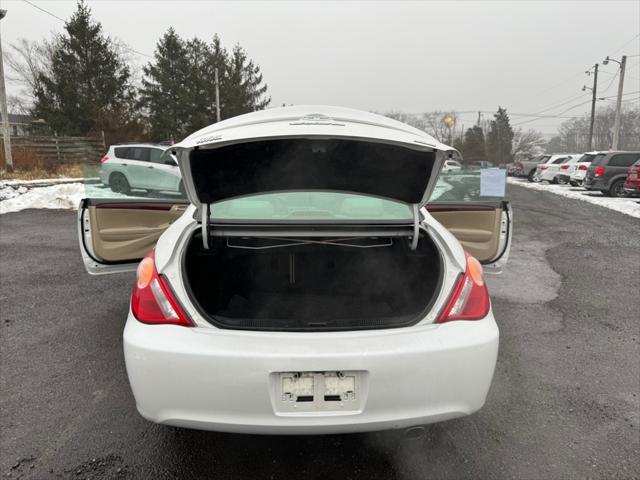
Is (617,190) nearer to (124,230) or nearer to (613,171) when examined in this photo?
(613,171)

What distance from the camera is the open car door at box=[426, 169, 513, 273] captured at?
3441 millimetres

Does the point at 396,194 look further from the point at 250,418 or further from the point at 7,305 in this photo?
the point at 7,305

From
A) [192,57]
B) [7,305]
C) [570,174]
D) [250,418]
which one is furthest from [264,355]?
[192,57]

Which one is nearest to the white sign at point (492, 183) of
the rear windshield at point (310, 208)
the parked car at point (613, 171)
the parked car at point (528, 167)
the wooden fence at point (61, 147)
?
the rear windshield at point (310, 208)

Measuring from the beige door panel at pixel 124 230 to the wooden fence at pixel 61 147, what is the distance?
64.7 ft

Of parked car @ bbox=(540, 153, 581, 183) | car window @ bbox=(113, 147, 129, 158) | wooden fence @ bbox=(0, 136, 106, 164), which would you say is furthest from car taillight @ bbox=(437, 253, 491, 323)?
parked car @ bbox=(540, 153, 581, 183)

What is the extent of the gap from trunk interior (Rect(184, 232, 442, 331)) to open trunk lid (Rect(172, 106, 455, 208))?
0.34m

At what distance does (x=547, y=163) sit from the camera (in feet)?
76.6

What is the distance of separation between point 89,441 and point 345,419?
4.63 ft

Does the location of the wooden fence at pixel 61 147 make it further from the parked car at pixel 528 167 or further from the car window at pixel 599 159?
the parked car at pixel 528 167

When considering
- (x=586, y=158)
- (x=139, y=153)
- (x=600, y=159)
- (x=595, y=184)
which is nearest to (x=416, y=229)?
(x=139, y=153)

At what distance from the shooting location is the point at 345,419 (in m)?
1.71

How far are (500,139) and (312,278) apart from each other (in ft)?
230

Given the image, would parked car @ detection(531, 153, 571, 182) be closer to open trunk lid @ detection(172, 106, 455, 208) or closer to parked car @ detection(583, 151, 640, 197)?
parked car @ detection(583, 151, 640, 197)
